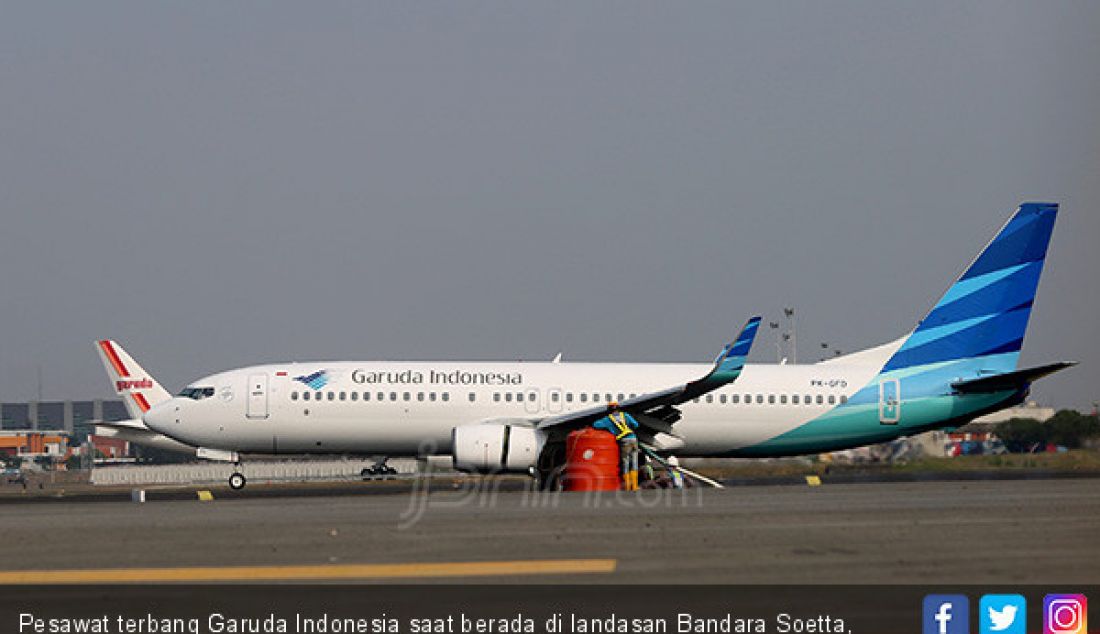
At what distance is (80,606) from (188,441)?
2553 cm

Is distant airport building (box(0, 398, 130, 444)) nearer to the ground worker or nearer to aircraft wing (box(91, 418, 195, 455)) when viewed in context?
aircraft wing (box(91, 418, 195, 455))

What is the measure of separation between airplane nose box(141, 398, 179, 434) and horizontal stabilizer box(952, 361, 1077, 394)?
1983 cm

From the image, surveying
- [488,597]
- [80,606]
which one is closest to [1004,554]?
[488,597]

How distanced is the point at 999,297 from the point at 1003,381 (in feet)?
7.51

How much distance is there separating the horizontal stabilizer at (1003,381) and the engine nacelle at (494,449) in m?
11.0

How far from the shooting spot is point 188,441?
36.1m

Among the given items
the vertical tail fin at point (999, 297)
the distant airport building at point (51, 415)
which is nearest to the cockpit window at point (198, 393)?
the vertical tail fin at point (999, 297)

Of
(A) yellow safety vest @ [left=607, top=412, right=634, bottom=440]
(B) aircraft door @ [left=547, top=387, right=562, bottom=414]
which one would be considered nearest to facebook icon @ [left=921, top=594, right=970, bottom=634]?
(A) yellow safety vest @ [left=607, top=412, right=634, bottom=440]

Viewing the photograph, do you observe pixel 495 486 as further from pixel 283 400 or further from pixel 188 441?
pixel 188 441

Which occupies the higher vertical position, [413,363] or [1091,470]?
[413,363]

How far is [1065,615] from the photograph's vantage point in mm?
10055

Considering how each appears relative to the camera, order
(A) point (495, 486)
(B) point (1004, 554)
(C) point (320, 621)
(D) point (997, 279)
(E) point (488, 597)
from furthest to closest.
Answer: (D) point (997, 279), (A) point (495, 486), (B) point (1004, 554), (E) point (488, 597), (C) point (320, 621)

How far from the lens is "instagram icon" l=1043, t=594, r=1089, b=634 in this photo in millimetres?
9867

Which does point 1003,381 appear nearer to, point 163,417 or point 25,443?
point 163,417
